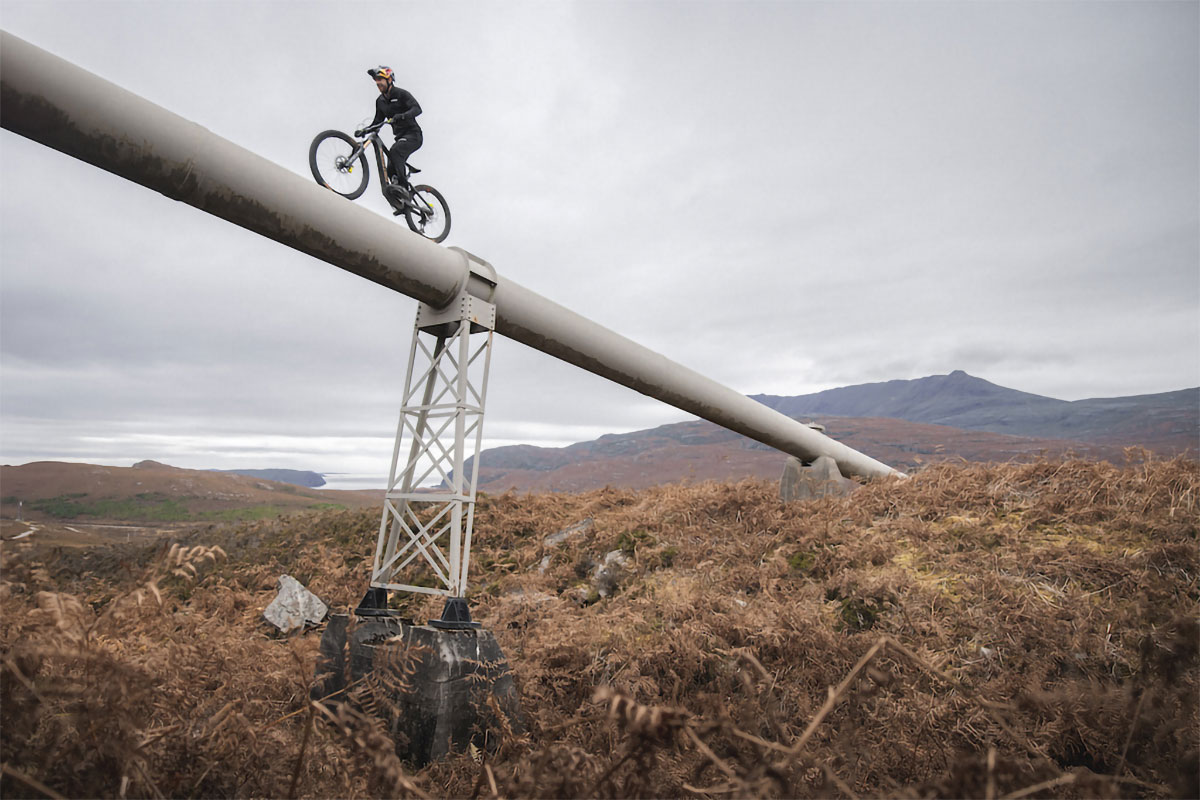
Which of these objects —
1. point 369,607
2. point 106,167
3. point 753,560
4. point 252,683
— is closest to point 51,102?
point 106,167

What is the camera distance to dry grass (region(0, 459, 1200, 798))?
80.9 inches

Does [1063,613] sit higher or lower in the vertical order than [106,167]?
lower

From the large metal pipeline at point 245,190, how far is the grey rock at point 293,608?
160 inches

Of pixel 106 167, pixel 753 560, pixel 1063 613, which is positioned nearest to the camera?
pixel 106 167

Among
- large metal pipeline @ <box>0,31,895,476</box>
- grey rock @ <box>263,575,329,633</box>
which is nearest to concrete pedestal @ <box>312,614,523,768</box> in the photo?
grey rock @ <box>263,575,329,633</box>

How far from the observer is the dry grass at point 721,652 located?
80.9 inches

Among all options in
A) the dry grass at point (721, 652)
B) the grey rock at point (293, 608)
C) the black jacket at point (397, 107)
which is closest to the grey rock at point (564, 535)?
the dry grass at point (721, 652)

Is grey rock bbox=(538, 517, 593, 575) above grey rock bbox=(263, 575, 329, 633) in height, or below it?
A: above

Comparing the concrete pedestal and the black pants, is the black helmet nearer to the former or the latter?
the black pants

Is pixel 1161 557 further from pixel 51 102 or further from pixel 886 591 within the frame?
pixel 51 102

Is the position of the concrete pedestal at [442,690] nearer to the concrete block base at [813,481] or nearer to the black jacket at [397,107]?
the black jacket at [397,107]

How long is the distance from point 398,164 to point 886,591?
7056 mm

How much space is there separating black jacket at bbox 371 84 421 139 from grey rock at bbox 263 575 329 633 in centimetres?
565

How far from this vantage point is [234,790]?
2648 millimetres
